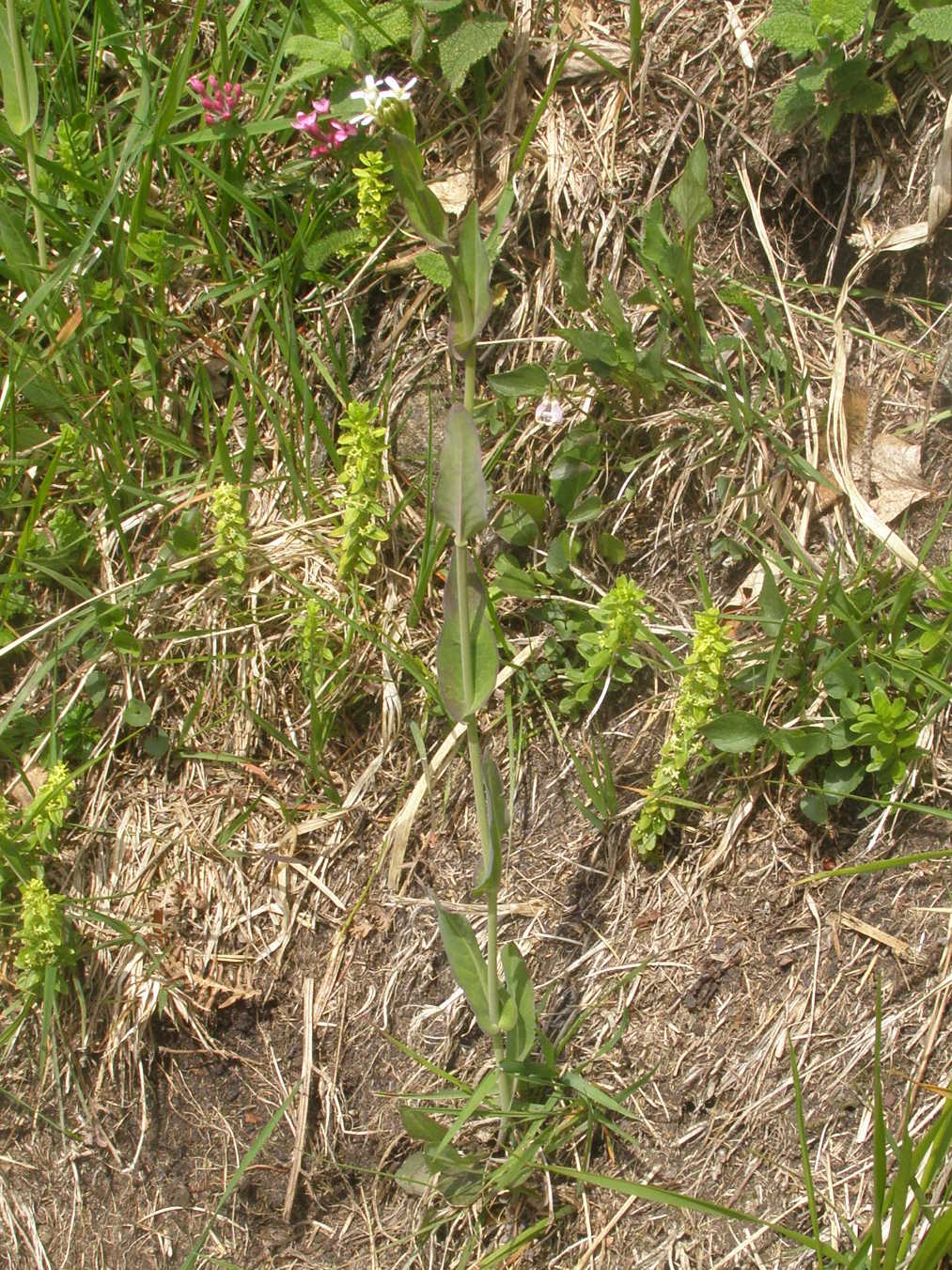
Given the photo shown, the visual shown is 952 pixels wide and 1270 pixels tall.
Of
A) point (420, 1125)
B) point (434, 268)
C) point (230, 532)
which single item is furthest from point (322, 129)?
point (420, 1125)

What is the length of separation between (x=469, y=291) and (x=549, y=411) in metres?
0.80

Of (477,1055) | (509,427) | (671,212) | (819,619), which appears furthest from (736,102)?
(477,1055)

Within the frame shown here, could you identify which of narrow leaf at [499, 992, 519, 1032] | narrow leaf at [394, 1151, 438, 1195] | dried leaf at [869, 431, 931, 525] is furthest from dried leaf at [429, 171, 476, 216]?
narrow leaf at [394, 1151, 438, 1195]

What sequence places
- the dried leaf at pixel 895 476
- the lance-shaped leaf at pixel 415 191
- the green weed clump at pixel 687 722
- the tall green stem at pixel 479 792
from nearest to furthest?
the lance-shaped leaf at pixel 415 191 → the tall green stem at pixel 479 792 → the green weed clump at pixel 687 722 → the dried leaf at pixel 895 476

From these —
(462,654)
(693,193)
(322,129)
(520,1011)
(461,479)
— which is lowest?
(520,1011)

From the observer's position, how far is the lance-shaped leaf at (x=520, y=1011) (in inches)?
79.6

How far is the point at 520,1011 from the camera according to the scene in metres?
2.04

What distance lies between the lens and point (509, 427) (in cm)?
247

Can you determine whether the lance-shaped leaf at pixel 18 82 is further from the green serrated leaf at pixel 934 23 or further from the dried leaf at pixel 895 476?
the dried leaf at pixel 895 476

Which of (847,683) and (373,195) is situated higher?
(373,195)

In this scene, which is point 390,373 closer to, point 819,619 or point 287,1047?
point 819,619

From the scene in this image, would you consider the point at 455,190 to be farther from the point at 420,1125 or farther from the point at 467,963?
the point at 420,1125

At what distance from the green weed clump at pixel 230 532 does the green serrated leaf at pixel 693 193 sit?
1102mm

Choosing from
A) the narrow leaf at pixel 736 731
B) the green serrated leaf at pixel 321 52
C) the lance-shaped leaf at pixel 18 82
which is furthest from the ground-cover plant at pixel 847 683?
the lance-shaped leaf at pixel 18 82
